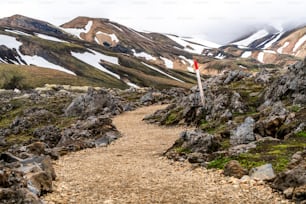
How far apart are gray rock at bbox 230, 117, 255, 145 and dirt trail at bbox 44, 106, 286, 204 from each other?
4645 mm

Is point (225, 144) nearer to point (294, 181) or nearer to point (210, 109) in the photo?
point (294, 181)

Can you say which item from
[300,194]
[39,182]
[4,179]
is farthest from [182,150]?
[4,179]

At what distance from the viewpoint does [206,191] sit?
1897cm

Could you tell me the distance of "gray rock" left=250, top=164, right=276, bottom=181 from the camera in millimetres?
19317

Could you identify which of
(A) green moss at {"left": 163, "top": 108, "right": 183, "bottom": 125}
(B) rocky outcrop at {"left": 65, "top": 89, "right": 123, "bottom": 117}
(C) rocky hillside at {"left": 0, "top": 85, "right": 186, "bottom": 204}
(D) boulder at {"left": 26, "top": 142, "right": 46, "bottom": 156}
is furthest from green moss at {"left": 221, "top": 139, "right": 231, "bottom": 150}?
(B) rocky outcrop at {"left": 65, "top": 89, "right": 123, "bottom": 117}

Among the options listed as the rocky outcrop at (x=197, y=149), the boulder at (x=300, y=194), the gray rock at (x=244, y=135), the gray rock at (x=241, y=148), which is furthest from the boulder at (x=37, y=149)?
the boulder at (x=300, y=194)

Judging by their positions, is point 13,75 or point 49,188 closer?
point 49,188

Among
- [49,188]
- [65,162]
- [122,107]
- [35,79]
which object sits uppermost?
[49,188]

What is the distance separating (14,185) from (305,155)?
14214 millimetres

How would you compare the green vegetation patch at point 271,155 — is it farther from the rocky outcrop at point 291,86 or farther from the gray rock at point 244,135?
the rocky outcrop at point 291,86

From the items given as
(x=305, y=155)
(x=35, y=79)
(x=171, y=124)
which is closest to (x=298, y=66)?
(x=171, y=124)

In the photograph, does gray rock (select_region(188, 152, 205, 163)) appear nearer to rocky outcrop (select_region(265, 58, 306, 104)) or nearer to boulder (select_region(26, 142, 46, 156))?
boulder (select_region(26, 142, 46, 156))

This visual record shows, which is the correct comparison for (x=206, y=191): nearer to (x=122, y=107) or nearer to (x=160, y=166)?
(x=160, y=166)

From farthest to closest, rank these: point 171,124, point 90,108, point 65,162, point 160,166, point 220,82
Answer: point 220,82, point 90,108, point 171,124, point 65,162, point 160,166
